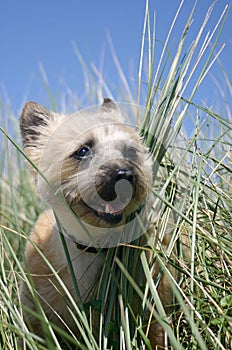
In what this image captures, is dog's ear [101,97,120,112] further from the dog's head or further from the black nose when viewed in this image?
the black nose

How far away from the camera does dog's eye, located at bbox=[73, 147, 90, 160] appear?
2.79 metres

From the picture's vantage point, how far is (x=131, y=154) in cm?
278

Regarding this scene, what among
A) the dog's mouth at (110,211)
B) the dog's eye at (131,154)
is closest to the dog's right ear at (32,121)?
the dog's eye at (131,154)

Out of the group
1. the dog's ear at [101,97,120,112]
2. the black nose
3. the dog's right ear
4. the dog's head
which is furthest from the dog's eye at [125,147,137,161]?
the dog's right ear

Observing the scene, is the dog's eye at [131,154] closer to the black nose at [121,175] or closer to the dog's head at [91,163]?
the dog's head at [91,163]

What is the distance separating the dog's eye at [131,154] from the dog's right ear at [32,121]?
2.42ft

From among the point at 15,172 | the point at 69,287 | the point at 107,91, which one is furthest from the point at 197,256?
the point at 15,172

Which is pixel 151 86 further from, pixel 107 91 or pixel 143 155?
pixel 107 91

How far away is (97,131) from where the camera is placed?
2.87 metres

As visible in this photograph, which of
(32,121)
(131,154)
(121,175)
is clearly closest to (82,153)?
(131,154)

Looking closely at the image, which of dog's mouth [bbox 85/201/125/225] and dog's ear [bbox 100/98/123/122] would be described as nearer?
dog's mouth [bbox 85/201/125/225]

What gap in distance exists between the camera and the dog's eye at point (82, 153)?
2795 mm

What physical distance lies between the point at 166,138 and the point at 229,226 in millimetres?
552

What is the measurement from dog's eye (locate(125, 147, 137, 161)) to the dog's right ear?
0.74 metres
